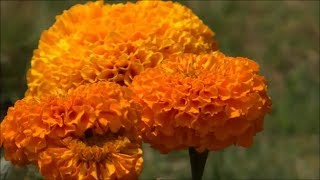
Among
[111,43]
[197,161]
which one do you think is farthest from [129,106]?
[111,43]

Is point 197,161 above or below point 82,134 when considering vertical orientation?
below

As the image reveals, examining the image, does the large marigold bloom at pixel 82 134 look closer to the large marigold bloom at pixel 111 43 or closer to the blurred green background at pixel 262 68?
the large marigold bloom at pixel 111 43

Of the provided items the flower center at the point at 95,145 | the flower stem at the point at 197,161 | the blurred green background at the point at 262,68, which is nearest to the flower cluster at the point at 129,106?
the flower center at the point at 95,145

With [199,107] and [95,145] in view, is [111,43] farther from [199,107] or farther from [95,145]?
[95,145]

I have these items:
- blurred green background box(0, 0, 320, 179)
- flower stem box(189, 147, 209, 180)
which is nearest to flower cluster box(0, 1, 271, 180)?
flower stem box(189, 147, 209, 180)

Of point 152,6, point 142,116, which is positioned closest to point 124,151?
point 142,116

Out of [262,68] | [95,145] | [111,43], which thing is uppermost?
[111,43]
